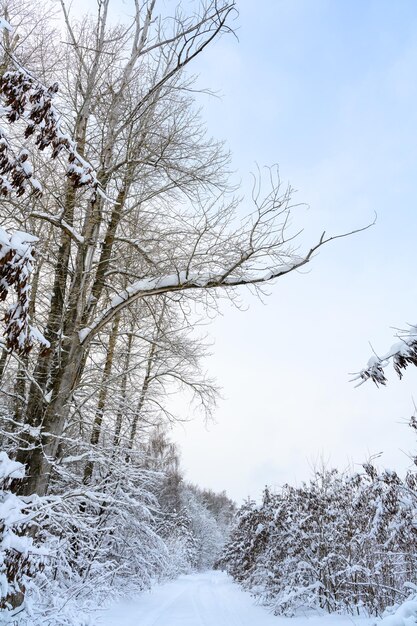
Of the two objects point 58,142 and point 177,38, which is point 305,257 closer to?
point 58,142

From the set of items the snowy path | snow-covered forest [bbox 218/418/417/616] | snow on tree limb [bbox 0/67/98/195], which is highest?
snow on tree limb [bbox 0/67/98/195]

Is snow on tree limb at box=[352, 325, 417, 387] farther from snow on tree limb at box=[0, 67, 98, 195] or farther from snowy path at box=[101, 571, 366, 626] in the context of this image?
snowy path at box=[101, 571, 366, 626]

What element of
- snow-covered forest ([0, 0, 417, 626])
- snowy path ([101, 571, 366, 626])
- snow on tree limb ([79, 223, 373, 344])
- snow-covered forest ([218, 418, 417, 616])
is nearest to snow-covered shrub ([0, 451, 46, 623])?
snow-covered forest ([0, 0, 417, 626])

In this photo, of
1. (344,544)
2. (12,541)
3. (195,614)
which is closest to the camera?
(12,541)

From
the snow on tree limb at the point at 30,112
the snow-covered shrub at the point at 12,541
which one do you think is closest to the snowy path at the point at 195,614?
the snow-covered shrub at the point at 12,541

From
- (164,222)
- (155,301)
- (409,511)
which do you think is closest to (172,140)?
(164,222)

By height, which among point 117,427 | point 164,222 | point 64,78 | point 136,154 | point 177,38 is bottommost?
point 117,427

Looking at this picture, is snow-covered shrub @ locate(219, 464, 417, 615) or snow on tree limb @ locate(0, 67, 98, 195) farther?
snow-covered shrub @ locate(219, 464, 417, 615)

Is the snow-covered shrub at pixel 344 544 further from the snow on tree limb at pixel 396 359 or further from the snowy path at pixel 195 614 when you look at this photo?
the snow on tree limb at pixel 396 359

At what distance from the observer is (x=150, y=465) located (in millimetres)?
11992

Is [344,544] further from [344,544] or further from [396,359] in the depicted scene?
[396,359]

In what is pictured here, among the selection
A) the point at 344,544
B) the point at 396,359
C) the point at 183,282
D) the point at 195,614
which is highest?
the point at 183,282

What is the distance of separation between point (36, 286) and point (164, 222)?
8.46 feet

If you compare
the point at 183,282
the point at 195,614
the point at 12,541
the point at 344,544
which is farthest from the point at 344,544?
the point at 12,541
